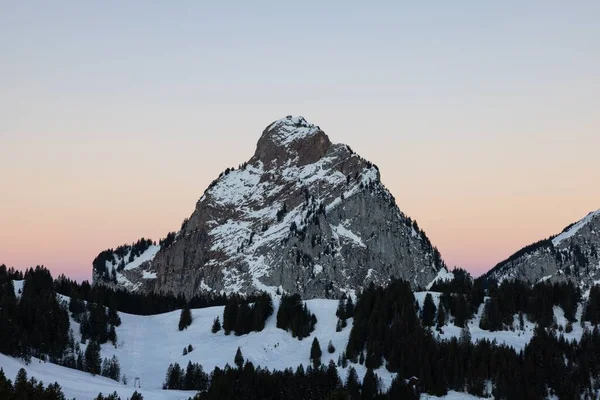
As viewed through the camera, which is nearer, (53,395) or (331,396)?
(53,395)

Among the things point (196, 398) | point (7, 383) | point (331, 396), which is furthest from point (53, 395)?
point (331, 396)

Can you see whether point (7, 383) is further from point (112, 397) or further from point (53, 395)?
point (112, 397)

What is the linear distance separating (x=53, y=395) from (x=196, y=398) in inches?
1362

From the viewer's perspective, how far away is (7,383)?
175 meters

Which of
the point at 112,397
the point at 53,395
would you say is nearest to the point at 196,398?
the point at 112,397

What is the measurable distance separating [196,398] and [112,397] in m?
17.7

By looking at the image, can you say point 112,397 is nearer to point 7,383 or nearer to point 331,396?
point 7,383

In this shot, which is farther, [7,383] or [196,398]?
[196,398]

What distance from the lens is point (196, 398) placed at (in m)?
200

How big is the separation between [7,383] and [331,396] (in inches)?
2423

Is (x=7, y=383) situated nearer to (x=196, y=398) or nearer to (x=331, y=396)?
(x=196, y=398)

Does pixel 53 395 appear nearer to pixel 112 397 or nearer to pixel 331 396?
pixel 112 397

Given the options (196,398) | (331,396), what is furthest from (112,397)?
(331,396)

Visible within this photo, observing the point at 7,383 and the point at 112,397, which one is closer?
the point at 7,383
